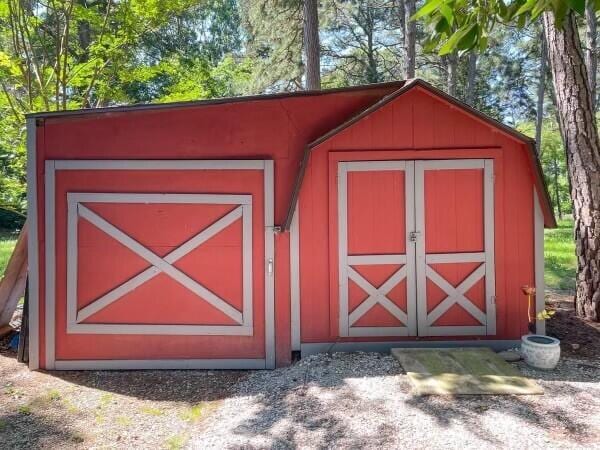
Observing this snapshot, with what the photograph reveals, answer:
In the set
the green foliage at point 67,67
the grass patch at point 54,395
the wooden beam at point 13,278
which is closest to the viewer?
the grass patch at point 54,395

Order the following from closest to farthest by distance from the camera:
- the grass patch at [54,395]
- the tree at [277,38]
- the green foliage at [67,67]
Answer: the grass patch at [54,395] < the green foliage at [67,67] < the tree at [277,38]

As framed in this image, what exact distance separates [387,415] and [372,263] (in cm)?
167

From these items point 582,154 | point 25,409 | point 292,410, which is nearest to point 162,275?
point 25,409

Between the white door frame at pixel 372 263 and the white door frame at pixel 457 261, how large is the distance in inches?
2.9

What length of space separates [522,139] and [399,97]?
1328mm

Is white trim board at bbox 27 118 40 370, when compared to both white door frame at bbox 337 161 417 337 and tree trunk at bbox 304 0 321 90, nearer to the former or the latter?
white door frame at bbox 337 161 417 337

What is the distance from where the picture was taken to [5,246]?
1434 centimetres

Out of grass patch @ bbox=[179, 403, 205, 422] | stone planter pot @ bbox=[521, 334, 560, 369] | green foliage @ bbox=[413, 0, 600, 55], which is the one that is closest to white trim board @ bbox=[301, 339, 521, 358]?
stone planter pot @ bbox=[521, 334, 560, 369]

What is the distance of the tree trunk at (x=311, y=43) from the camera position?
10172 mm

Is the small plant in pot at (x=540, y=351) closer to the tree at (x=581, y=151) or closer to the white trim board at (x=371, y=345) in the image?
the white trim board at (x=371, y=345)

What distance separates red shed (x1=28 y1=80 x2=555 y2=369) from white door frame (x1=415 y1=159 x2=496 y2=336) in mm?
15

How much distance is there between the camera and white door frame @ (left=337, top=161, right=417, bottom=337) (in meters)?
4.73

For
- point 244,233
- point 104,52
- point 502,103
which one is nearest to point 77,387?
point 244,233

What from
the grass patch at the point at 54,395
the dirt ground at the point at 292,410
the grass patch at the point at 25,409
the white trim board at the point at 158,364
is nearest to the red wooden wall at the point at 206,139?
the white trim board at the point at 158,364
